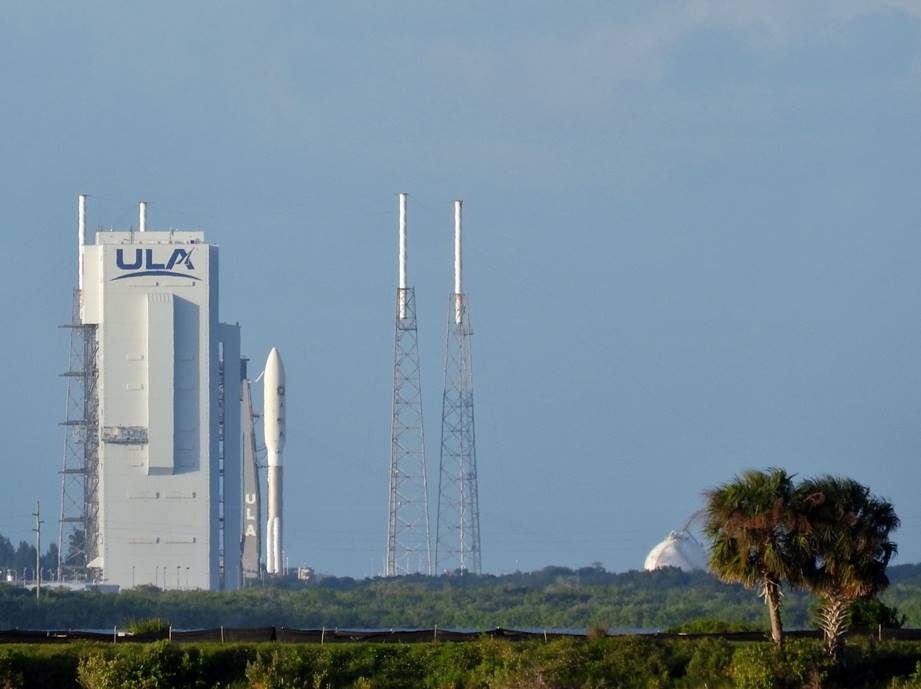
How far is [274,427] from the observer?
472 ft

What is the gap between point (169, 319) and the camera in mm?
129625

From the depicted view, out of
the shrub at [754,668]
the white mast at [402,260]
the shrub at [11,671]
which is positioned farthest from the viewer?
the white mast at [402,260]

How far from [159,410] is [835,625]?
282 ft

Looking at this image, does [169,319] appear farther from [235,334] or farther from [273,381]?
[273,381]

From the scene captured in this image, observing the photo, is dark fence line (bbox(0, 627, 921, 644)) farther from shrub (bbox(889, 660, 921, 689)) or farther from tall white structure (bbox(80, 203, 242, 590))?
tall white structure (bbox(80, 203, 242, 590))

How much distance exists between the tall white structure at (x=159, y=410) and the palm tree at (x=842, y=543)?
3365 inches

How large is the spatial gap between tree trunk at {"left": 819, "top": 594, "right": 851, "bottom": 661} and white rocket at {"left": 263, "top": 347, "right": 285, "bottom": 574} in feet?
321

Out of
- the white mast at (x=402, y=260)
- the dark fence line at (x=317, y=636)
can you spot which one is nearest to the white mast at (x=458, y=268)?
the white mast at (x=402, y=260)

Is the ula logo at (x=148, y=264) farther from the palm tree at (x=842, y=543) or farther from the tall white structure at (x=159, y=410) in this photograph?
the palm tree at (x=842, y=543)

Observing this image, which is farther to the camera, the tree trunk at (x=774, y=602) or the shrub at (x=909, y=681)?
the tree trunk at (x=774, y=602)

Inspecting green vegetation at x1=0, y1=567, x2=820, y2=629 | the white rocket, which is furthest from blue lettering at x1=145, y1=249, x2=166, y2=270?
green vegetation at x1=0, y1=567, x2=820, y2=629

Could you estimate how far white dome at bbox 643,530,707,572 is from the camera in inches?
5610

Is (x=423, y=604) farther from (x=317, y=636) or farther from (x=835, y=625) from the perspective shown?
(x=835, y=625)

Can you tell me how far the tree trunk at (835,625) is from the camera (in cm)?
4728
